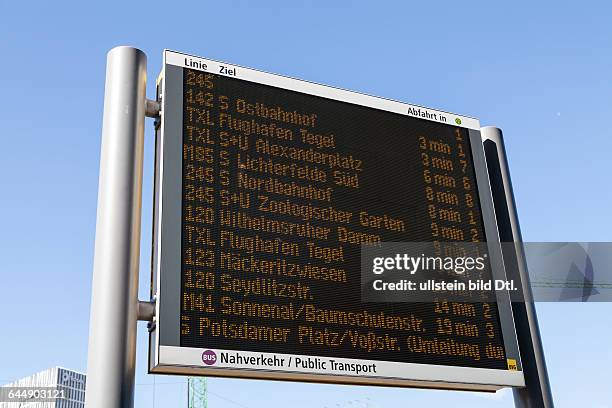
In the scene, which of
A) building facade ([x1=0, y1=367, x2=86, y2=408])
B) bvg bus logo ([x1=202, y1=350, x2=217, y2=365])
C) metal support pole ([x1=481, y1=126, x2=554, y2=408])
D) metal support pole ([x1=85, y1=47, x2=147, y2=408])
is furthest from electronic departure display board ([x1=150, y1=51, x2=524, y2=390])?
building facade ([x1=0, y1=367, x2=86, y2=408])

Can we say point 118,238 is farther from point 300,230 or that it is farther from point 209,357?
point 300,230

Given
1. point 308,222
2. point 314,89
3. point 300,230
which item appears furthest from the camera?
point 314,89

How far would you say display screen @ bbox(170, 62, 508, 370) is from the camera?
8.38 m

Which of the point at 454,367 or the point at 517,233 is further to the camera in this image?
the point at 517,233

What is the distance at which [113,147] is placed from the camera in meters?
8.83

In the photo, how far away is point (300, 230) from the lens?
358 inches

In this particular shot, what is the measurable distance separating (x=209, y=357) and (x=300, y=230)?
1.97m

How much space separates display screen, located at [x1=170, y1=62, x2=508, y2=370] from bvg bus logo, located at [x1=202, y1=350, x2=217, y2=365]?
0.08 metres

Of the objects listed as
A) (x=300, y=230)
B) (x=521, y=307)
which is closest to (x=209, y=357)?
(x=300, y=230)

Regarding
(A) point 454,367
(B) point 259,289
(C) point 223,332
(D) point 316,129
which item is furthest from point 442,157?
(C) point 223,332

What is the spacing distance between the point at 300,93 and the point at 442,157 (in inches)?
90.7

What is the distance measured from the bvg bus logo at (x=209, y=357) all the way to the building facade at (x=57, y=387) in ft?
348

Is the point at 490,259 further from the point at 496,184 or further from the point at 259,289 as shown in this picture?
the point at 259,289

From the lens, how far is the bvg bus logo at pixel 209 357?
7.91 meters
